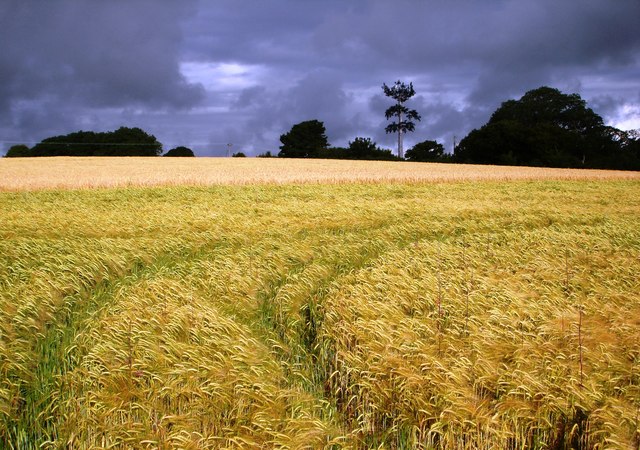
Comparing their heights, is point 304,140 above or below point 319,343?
above

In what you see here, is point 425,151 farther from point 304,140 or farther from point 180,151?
point 180,151

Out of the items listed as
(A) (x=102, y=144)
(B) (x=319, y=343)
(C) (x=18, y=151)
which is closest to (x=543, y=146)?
(A) (x=102, y=144)

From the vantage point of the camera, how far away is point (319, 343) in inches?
217

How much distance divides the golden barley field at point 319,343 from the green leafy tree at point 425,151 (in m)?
59.3

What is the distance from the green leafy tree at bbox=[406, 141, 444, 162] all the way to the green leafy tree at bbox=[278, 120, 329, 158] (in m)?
12.3

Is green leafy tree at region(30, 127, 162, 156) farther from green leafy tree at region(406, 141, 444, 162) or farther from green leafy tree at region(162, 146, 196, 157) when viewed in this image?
green leafy tree at region(406, 141, 444, 162)

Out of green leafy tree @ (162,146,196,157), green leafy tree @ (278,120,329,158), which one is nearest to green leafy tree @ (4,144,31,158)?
green leafy tree @ (162,146,196,157)

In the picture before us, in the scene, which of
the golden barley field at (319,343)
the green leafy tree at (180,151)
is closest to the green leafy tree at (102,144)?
the green leafy tree at (180,151)

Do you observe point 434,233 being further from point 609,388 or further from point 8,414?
point 8,414

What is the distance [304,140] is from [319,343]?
7057cm

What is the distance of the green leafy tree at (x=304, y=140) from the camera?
73.8 meters

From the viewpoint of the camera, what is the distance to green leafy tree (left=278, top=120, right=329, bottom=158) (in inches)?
2906

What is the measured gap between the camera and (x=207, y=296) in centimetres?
677

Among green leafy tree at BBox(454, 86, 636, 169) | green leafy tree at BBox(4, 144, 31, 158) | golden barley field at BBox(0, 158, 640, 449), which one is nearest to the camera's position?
golden barley field at BBox(0, 158, 640, 449)
